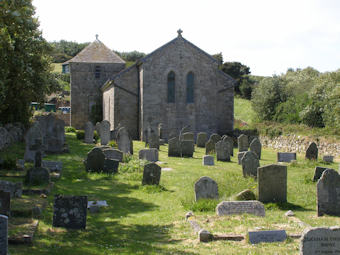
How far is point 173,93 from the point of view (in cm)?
3578

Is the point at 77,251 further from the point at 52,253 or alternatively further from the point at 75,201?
the point at 75,201

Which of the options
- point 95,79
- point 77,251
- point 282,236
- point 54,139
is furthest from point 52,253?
point 95,79

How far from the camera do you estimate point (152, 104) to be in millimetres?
35156

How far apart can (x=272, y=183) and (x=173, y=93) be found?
2399 cm

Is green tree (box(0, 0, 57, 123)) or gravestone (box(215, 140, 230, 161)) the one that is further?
gravestone (box(215, 140, 230, 161))

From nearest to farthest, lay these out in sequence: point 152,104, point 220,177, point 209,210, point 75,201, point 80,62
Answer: point 75,201 → point 209,210 → point 220,177 → point 152,104 → point 80,62

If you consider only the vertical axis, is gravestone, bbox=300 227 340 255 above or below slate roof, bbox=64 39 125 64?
below

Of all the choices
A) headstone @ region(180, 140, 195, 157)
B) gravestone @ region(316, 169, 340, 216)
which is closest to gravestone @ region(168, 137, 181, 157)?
headstone @ region(180, 140, 195, 157)

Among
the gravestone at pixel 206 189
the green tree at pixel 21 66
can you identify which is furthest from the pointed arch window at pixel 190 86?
the gravestone at pixel 206 189

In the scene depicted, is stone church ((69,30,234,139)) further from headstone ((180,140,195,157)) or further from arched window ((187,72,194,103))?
headstone ((180,140,195,157))

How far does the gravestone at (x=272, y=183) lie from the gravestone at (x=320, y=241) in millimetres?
5788

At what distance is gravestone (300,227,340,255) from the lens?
21.0ft

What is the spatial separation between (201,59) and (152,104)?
581cm

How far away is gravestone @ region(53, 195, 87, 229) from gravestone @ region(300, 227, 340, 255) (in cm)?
486
